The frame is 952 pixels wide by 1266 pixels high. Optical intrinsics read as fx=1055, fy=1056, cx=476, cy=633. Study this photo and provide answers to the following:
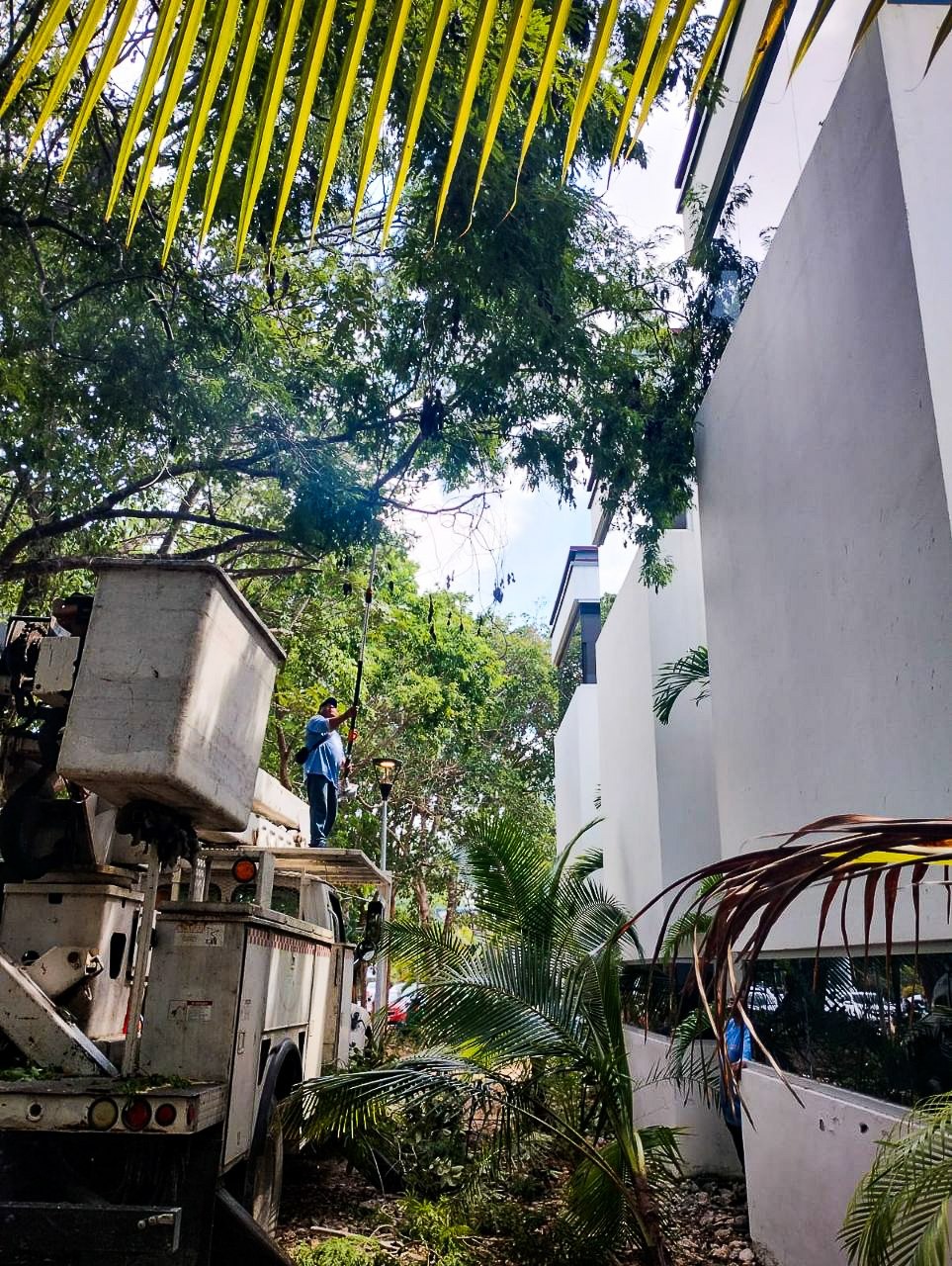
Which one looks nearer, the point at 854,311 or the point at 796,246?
the point at 854,311

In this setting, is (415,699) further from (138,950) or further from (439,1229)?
(138,950)

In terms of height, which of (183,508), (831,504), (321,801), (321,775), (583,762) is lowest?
(321,801)

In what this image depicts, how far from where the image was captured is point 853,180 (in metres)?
5.68

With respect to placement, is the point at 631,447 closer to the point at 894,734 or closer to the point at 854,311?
the point at 854,311

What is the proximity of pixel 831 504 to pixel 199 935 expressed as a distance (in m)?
4.07

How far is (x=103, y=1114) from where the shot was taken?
438cm

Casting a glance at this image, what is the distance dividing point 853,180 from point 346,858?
5218mm

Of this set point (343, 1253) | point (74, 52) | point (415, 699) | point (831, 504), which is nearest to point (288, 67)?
point (74, 52)

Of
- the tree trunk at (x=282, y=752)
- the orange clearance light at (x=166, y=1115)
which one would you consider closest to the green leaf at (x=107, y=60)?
the orange clearance light at (x=166, y=1115)

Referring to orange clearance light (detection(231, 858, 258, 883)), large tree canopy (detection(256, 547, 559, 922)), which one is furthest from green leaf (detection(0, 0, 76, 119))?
large tree canopy (detection(256, 547, 559, 922))

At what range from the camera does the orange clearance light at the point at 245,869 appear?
590 centimetres

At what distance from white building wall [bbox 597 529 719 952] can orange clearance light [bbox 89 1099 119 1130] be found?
675 cm

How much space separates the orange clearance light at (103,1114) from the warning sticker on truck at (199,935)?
0.75m

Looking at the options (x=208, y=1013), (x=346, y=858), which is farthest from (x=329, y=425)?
(x=208, y=1013)
